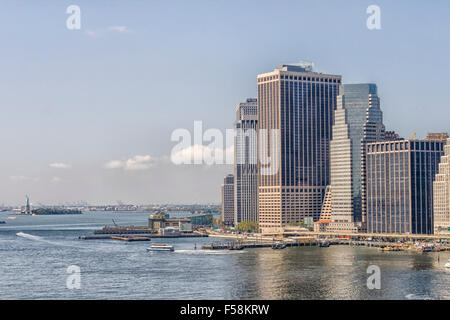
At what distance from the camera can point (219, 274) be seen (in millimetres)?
78000

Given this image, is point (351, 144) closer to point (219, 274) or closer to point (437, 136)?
point (437, 136)

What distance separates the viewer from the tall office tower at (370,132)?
15650 centimetres

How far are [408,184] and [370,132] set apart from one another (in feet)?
64.9

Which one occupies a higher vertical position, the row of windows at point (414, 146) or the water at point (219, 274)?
the row of windows at point (414, 146)

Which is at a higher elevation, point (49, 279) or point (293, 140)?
point (293, 140)

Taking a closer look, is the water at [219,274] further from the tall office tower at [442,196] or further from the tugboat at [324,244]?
the tall office tower at [442,196]

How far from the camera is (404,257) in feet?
346

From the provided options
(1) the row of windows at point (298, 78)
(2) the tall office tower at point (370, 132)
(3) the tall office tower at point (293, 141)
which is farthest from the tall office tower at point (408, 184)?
(1) the row of windows at point (298, 78)

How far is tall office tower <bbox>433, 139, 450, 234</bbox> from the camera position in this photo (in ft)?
434

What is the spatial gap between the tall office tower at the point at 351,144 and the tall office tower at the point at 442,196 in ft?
79.7

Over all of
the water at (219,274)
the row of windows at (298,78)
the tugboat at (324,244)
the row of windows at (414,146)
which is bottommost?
the tugboat at (324,244)

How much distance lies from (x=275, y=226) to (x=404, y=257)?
243 feet
